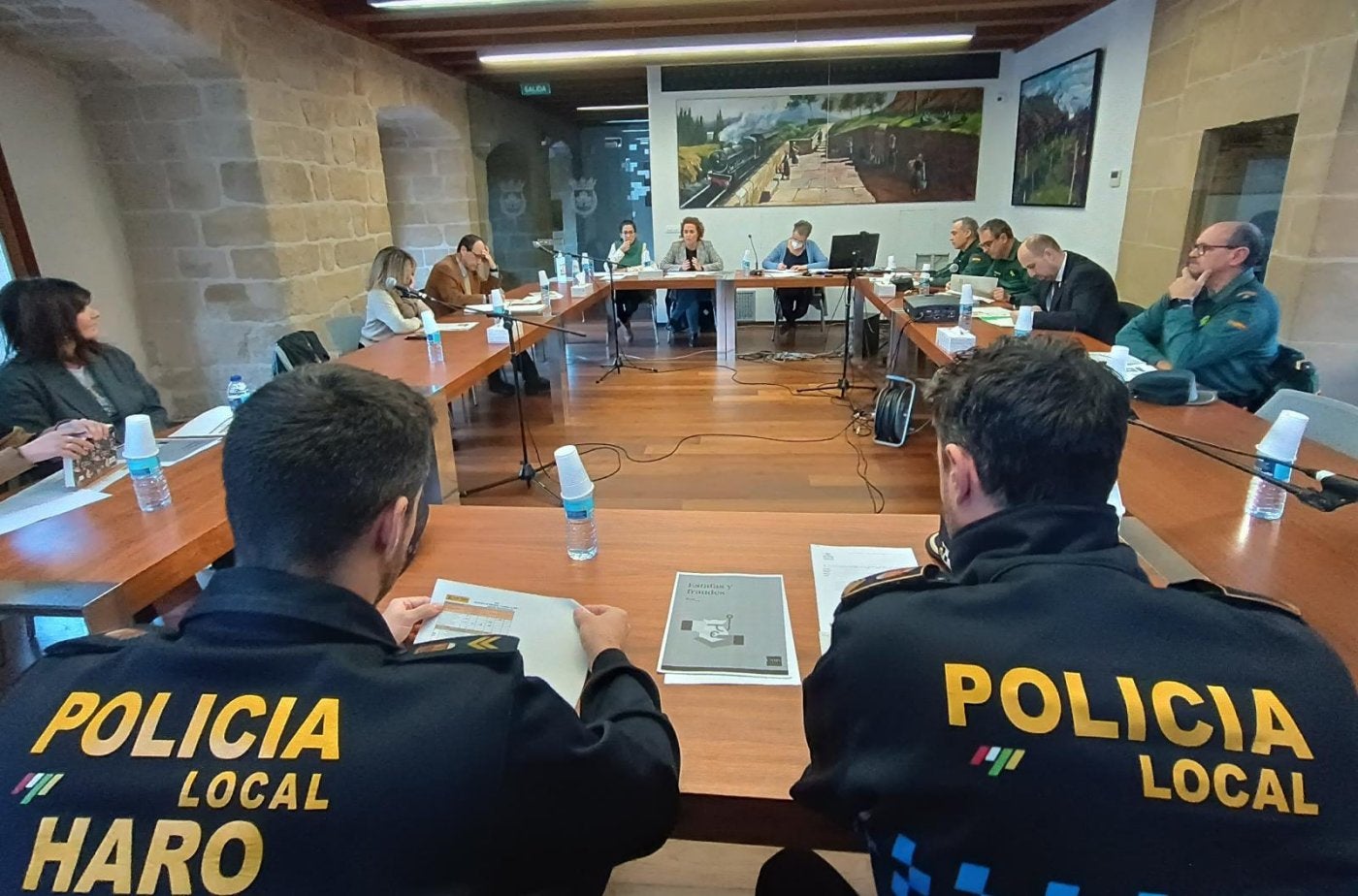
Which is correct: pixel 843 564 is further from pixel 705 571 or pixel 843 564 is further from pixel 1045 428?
pixel 1045 428

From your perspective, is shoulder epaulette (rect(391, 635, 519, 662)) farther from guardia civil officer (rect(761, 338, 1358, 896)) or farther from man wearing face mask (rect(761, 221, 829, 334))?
man wearing face mask (rect(761, 221, 829, 334))

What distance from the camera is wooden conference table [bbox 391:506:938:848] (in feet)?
2.92

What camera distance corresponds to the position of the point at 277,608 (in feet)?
2.28

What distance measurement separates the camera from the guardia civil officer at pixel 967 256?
5.15 meters

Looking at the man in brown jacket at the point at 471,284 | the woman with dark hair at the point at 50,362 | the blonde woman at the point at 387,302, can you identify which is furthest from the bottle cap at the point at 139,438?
the man in brown jacket at the point at 471,284

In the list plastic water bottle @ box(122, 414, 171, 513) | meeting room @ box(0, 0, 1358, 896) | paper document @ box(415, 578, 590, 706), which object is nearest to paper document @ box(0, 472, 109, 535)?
meeting room @ box(0, 0, 1358, 896)

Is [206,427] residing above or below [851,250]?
below

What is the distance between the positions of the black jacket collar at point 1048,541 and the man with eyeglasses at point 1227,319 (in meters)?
2.25

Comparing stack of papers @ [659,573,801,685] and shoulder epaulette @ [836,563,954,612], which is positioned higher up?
shoulder epaulette @ [836,563,954,612]

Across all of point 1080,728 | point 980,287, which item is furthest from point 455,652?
point 980,287

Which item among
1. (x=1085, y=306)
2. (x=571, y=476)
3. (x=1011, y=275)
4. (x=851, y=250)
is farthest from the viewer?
(x=851, y=250)

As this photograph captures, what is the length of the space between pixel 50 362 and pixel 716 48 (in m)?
4.96

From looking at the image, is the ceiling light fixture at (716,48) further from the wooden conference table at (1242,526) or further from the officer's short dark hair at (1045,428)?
the officer's short dark hair at (1045,428)

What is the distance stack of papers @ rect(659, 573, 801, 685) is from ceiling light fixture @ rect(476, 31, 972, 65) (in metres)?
5.40
